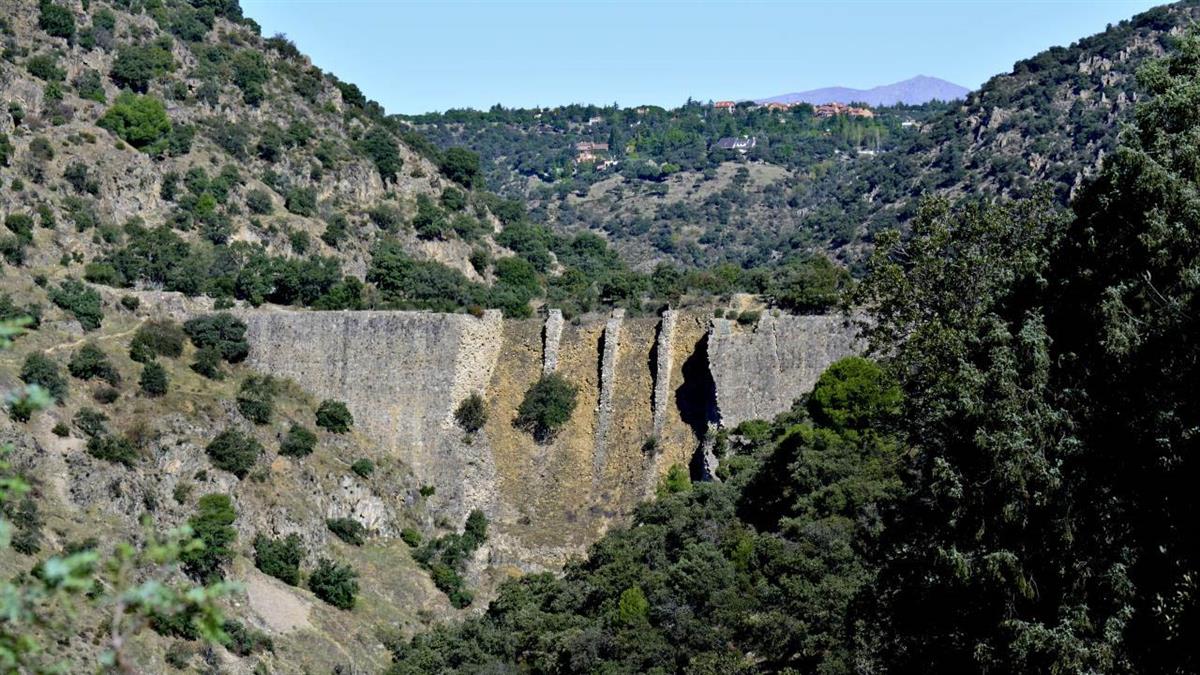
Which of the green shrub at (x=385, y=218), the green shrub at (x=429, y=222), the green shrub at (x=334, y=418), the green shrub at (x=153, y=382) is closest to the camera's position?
the green shrub at (x=153, y=382)

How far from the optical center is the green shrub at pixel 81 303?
46.7 meters

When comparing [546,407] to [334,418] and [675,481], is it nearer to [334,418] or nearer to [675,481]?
[675,481]

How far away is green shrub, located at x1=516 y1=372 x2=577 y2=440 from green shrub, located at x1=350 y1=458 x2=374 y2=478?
432 centimetres

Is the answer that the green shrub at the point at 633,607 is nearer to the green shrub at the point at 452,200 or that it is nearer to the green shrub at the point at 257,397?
the green shrub at the point at 257,397

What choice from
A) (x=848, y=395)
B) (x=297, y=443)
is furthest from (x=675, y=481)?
(x=297, y=443)

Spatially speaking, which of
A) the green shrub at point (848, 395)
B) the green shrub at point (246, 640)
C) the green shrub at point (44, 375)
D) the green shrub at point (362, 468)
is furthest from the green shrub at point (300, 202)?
the green shrub at point (848, 395)

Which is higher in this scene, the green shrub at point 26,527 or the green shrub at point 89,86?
the green shrub at point 89,86

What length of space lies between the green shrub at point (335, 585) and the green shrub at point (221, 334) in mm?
8041

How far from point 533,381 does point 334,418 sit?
18.2 ft

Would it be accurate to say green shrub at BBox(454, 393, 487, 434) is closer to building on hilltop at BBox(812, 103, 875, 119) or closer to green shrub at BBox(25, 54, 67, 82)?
green shrub at BBox(25, 54, 67, 82)

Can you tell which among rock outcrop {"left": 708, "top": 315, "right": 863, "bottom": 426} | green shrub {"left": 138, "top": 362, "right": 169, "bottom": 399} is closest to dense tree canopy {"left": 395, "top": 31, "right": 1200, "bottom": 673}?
rock outcrop {"left": 708, "top": 315, "right": 863, "bottom": 426}

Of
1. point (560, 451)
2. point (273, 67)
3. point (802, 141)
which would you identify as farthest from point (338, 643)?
point (802, 141)

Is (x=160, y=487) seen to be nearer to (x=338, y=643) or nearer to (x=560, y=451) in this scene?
(x=338, y=643)

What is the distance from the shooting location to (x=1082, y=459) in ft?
65.2
